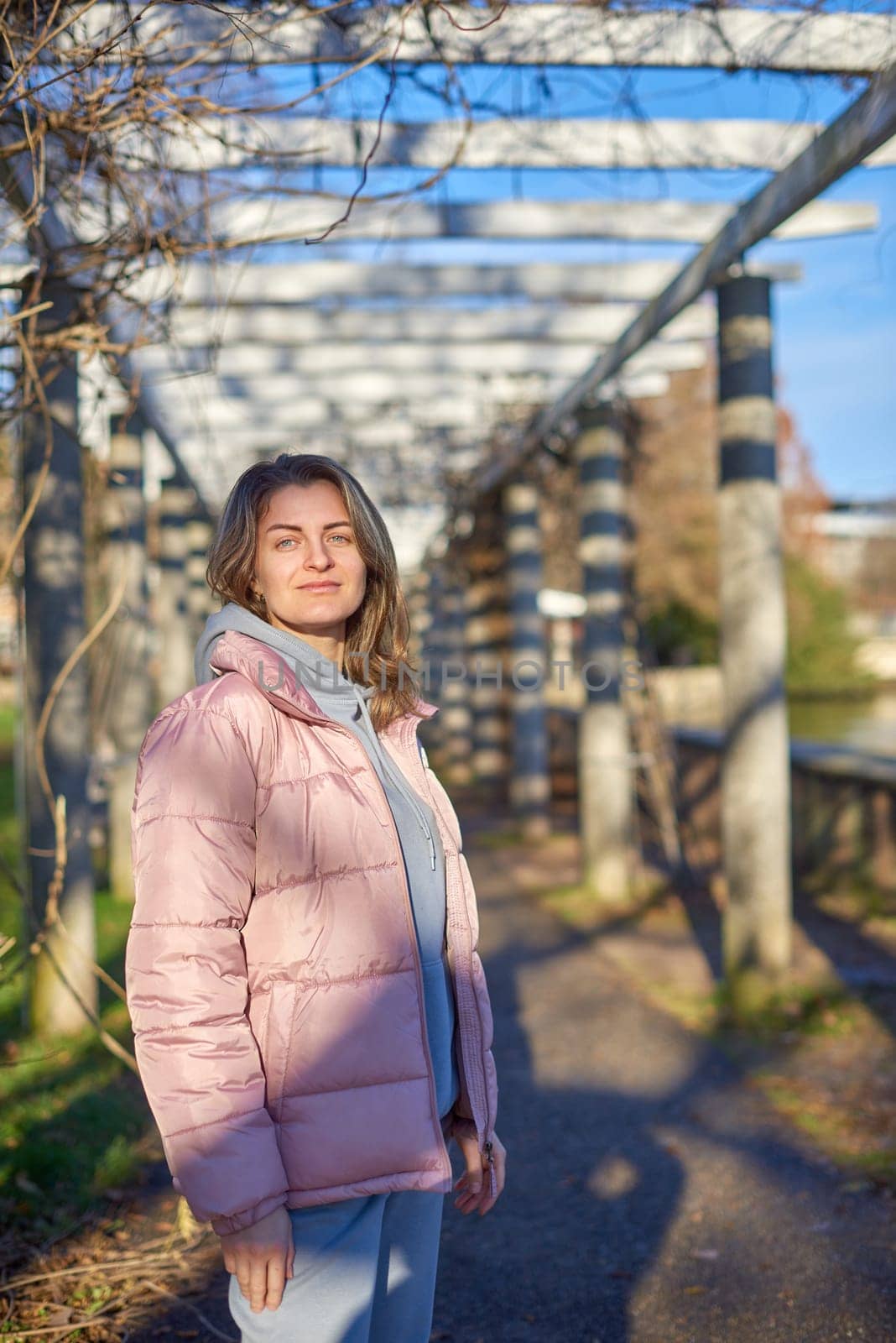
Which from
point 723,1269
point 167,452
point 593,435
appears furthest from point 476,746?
point 723,1269

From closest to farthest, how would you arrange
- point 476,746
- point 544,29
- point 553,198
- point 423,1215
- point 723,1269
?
point 423,1215, point 723,1269, point 544,29, point 553,198, point 476,746

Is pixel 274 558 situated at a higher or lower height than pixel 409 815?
higher

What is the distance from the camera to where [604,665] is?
793 centimetres

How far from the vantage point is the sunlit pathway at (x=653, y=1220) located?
290 centimetres

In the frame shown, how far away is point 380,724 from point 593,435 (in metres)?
6.31

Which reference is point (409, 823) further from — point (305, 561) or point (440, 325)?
point (440, 325)

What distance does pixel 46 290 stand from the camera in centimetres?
465

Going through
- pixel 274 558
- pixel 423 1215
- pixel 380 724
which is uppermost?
pixel 274 558

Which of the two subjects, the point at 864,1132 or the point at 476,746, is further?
the point at 476,746

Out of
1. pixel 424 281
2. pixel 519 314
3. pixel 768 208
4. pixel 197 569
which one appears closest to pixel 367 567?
pixel 768 208

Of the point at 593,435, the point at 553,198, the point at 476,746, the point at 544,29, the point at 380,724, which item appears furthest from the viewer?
the point at 476,746

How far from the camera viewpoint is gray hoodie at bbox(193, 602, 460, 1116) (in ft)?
6.07

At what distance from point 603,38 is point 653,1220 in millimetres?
3846

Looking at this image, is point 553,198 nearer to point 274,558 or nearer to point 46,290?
point 46,290
